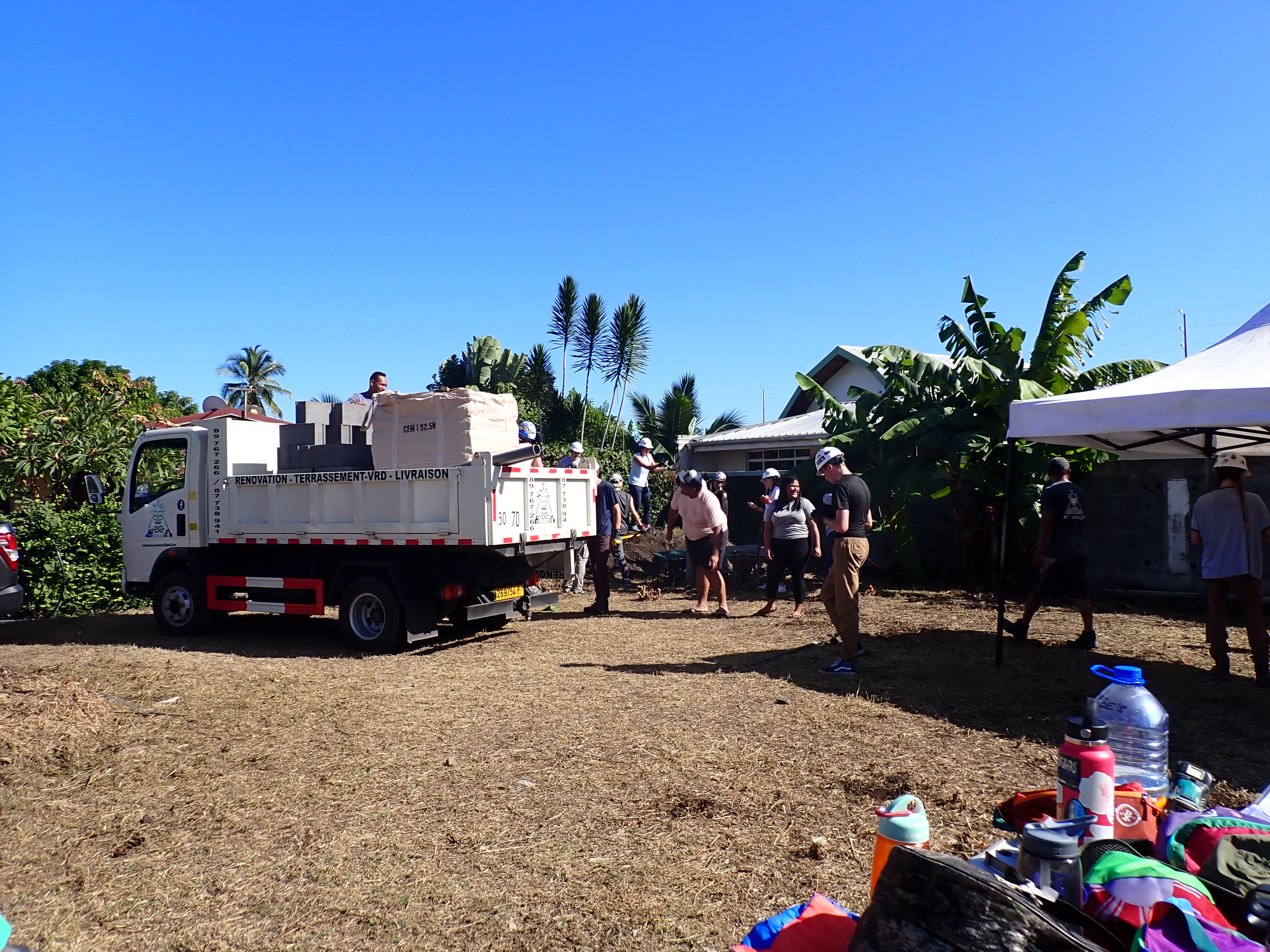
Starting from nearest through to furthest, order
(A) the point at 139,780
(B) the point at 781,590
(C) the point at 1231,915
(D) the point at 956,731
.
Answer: (C) the point at 1231,915 → (A) the point at 139,780 → (D) the point at 956,731 → (B) the point at 781,590

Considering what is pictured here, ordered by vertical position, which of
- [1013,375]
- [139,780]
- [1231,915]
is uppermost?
[1013,375]

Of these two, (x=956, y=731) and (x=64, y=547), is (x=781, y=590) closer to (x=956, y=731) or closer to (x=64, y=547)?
(x=956, y=731)

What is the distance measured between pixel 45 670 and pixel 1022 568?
1191cm

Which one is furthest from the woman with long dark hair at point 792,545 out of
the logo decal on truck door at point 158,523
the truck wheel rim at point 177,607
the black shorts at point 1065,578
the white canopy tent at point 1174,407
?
the logo decal on truck door at point 158,523

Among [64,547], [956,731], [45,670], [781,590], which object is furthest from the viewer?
[781,590]

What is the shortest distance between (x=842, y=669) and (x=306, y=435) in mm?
6419

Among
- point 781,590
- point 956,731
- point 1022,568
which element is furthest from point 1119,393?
point 781,590

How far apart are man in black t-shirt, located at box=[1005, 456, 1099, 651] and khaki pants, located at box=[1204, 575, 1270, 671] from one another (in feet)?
4.00

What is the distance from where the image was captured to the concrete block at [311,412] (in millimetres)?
9758

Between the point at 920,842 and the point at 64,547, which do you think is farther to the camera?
the point at 64,547

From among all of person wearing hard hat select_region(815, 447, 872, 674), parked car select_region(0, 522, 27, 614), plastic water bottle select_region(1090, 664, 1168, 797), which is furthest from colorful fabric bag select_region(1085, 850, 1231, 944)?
parked car select_region(0, 522, 27, 614)

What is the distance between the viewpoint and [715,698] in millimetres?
6535

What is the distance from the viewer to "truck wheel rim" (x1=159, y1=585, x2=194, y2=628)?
10.0 meters

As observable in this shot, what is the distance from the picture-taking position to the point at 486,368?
92.7 ft
